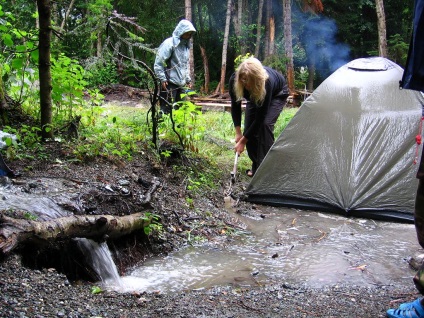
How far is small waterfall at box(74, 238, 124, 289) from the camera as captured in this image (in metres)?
3.31

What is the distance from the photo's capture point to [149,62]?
17.7 m

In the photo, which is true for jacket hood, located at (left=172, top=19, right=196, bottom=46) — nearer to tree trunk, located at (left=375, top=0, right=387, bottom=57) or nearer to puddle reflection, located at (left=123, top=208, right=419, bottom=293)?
puddle reflection, located at (left=123, top=208, right=419, bottom=293)

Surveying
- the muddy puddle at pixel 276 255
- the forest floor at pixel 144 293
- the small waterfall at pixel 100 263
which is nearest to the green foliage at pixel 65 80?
the forest floor at pixel 144 293

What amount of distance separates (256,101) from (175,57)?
206 centimetres

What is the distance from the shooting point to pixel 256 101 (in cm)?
579

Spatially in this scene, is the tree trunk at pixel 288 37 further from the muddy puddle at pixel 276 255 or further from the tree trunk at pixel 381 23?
the muddy puddle at pixel 276 255

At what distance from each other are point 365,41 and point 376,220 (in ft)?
55.7

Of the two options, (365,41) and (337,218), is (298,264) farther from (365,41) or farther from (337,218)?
(365,41)

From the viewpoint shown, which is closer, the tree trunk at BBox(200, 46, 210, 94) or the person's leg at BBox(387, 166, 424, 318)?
the person's leg at BBox(387, 166, 424, 318)

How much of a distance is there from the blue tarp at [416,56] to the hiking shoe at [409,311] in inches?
50.3

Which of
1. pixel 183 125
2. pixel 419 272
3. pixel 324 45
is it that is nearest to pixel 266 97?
pixel 183 125

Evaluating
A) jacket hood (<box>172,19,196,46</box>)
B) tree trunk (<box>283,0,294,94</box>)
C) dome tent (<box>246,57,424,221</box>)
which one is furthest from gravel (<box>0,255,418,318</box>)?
tree trunk (<box>283,0,294,94</box>)

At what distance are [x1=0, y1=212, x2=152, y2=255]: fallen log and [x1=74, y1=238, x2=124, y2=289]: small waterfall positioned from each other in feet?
0.24

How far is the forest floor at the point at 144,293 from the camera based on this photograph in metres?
2.50
